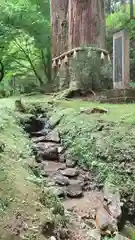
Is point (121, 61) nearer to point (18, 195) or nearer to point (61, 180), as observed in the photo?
point (61, 180)

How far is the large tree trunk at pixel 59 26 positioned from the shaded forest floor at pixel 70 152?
466 cm

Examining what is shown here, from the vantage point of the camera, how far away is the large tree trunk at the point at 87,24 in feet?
39.0

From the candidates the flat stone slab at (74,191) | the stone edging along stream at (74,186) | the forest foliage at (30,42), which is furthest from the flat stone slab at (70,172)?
the forest foliage at (30,42)

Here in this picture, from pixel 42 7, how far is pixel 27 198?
13.1 metres

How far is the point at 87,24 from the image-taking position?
12.0 m

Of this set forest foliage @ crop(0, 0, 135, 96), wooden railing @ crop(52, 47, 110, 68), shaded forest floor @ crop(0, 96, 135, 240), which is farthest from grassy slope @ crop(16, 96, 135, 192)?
forest foliage @ crop(0, 0, 135, 96)

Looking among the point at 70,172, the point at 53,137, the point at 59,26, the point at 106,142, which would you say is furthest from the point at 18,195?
the point at 59,26

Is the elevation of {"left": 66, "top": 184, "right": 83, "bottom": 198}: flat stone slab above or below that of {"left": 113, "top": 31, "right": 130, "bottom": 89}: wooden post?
below

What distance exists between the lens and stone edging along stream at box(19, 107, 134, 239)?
14.5ft

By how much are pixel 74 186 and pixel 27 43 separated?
9761 mm

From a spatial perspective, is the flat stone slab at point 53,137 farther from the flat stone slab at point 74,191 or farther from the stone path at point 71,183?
the flat stone slab at point 74,191

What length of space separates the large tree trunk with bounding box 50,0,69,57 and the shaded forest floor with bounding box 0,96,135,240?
466 centimetres

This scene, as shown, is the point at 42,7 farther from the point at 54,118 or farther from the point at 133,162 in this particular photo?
the point at 133,162

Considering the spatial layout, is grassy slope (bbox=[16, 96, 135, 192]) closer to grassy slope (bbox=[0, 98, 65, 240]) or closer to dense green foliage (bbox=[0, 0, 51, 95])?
grassy slope (bbox=[0, 98, 65, 240])
